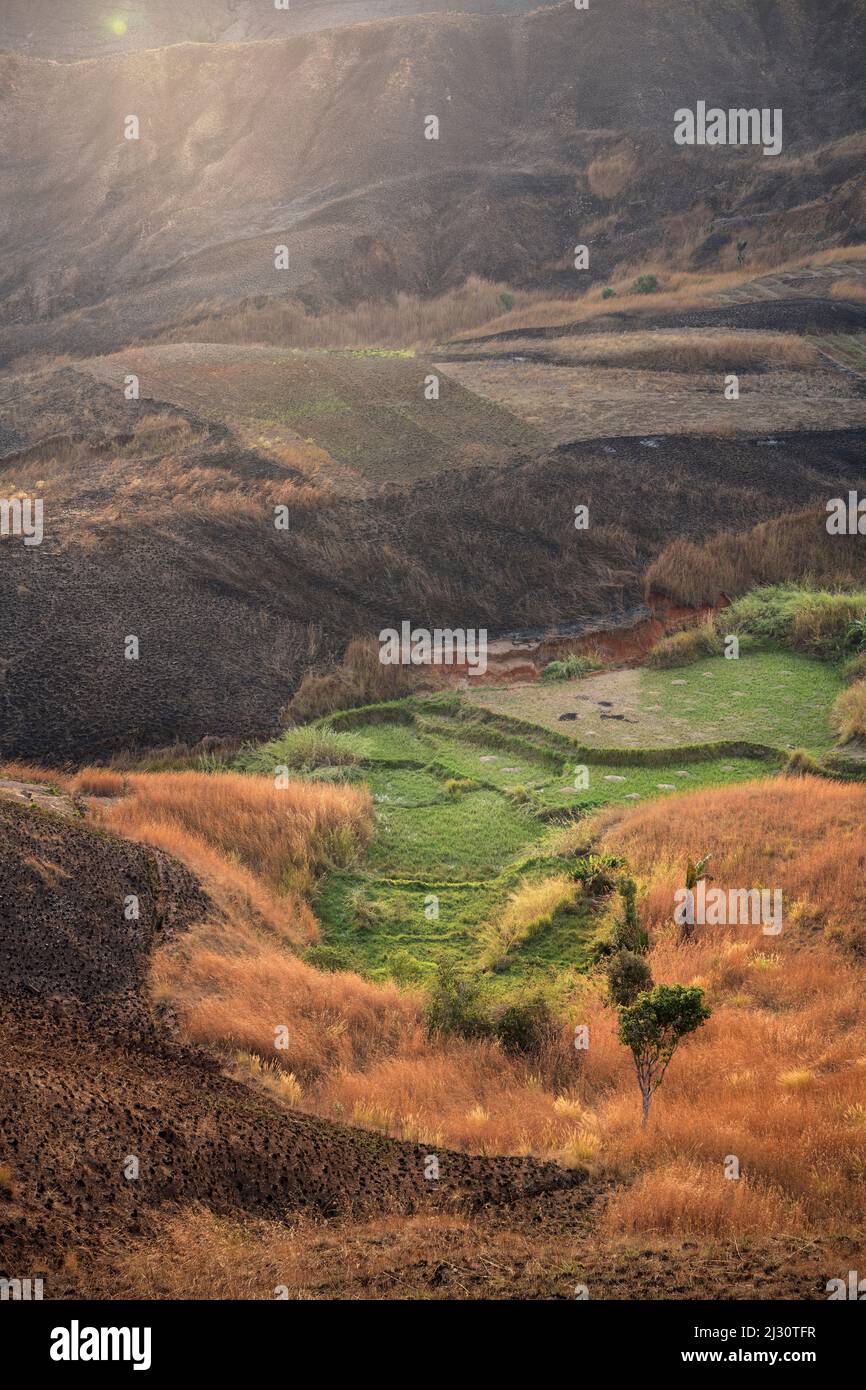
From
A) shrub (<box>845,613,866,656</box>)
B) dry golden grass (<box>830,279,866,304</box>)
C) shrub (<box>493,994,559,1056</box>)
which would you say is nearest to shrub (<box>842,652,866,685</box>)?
shrub (<box>845,613,866,656</box>)

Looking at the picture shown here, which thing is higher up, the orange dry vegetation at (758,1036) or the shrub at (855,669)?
the shrub at (855,669)

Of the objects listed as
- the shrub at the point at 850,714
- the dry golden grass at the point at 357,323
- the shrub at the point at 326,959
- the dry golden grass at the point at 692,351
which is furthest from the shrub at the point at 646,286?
the shrub at the point at 326,959

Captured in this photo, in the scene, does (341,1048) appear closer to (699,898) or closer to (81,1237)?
(81,1237)

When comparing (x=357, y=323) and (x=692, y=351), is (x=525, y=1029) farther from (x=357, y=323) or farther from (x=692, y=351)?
(x=357, y=323)

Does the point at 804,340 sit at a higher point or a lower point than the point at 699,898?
higher

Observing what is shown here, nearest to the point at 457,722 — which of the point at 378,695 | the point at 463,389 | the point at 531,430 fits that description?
the point at 378,695

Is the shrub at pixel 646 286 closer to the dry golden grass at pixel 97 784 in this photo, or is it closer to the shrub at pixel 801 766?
the shrub at pixel 801 766

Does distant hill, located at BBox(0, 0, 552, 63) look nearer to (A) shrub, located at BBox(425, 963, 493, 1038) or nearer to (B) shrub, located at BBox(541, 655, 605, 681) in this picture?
(B) shrub, located at BBox(541, 655, 605, 681)
